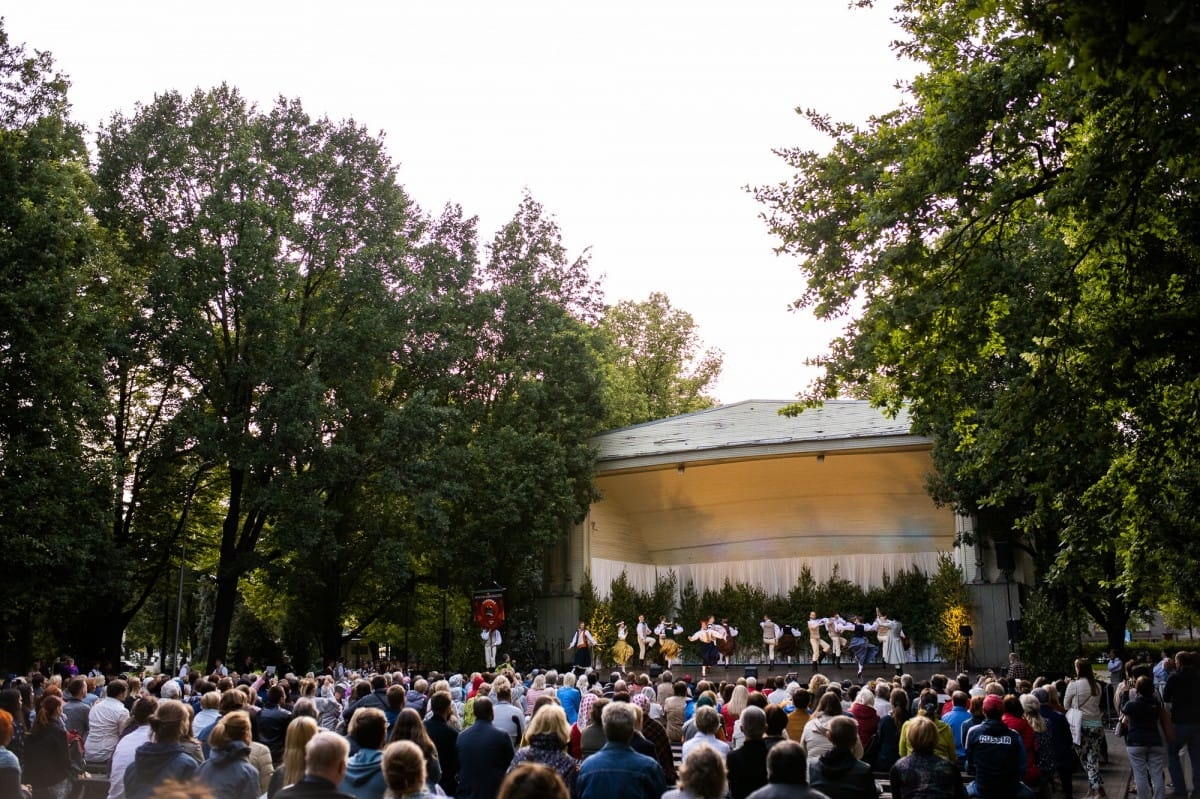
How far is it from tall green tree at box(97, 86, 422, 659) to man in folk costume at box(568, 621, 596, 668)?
845cm

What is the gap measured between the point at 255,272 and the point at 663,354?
87.2 feet

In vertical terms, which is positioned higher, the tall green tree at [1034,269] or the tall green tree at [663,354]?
the tall green tree at [663,354]

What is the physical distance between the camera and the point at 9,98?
25.3 m

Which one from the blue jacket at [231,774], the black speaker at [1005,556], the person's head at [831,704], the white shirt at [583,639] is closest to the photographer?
the blue jacket at [231,774]

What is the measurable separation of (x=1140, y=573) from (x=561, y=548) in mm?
22658

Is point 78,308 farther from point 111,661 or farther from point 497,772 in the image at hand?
point 497,772

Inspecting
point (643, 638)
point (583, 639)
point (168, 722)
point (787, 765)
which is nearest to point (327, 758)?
point (787, 765)

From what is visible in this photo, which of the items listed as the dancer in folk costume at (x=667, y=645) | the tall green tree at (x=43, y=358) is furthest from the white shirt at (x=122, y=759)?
the dancer in folk costume at (x=667, y=645)

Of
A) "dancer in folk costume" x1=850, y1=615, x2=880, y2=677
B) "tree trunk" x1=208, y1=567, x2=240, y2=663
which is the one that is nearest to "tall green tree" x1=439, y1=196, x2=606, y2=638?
"tree trunk" x1=208, y1=567, x2=240, y2=663

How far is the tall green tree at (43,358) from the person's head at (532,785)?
2133 cm

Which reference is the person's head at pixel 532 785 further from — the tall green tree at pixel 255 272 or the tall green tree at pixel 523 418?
the tall green tree at pixel 523 418

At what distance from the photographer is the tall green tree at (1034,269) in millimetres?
11391

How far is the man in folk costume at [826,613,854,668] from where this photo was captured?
95.7ft

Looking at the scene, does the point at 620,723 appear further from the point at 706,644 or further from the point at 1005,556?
Result: the point at 706,644
